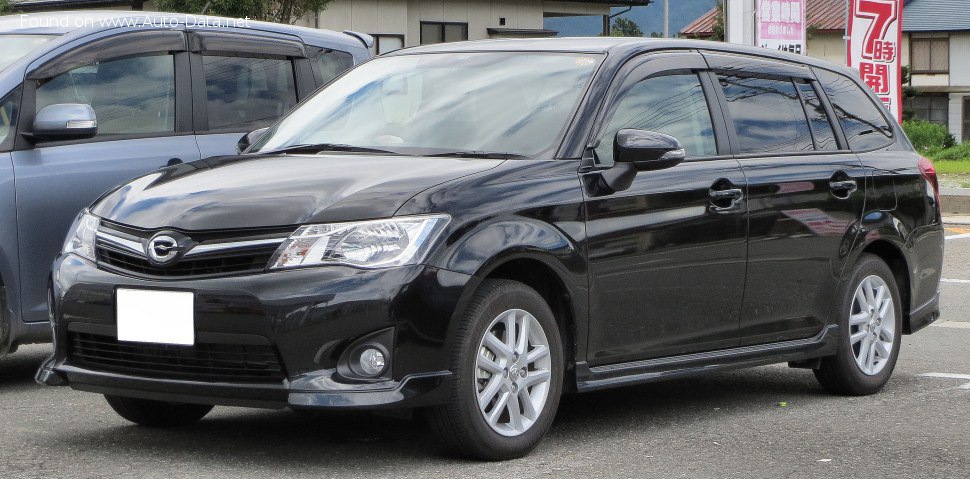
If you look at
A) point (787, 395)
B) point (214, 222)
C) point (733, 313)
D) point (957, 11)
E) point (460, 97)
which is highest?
point (957, 11)

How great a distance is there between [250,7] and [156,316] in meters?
24.7

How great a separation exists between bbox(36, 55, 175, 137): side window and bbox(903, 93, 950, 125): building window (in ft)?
246

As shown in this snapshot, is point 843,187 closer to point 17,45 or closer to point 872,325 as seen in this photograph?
point 872,325

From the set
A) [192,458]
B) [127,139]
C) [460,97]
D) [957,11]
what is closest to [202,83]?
[127,139]

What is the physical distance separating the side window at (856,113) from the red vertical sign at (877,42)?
13.6 m

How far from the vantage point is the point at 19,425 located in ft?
20.3

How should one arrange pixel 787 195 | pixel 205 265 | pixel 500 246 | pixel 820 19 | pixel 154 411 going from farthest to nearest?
pixel 820 19, pixel 787 195, pixel 154 411, pixel 500 246, pixel 205 265

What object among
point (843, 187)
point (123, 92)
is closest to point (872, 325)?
point (843, 187)

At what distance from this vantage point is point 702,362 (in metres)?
6.24

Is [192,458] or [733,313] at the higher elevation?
[733,313]

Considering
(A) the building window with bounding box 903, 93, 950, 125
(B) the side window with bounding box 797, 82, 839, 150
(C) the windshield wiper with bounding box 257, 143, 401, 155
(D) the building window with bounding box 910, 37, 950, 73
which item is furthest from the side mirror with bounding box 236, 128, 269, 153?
(D) the building window with bounding box 910, 37, 950, 73

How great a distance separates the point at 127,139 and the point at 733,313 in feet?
10.4

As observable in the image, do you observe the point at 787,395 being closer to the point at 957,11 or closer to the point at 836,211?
the point at 836,211

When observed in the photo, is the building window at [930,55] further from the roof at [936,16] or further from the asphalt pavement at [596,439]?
the asphalt pavement at [596,439]
